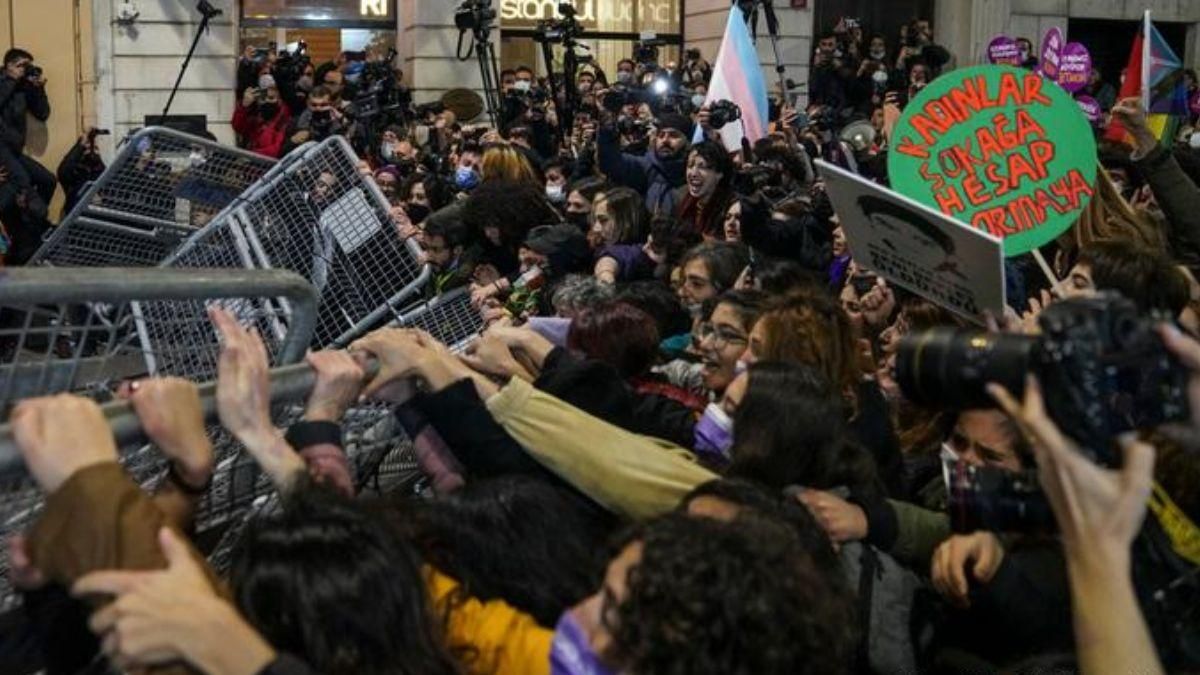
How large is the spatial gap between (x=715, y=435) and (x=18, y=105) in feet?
43.1

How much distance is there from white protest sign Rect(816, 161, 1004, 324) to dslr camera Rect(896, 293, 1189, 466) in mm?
1212

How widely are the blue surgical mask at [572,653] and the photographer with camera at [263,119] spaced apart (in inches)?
489

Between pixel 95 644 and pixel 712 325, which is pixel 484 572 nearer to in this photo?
pixel 95 644

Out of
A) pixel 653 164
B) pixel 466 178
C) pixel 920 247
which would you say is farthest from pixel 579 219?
pixel 920 247

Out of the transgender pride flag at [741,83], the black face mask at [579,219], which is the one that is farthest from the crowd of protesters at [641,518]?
the transgender pride flag at [741,83]

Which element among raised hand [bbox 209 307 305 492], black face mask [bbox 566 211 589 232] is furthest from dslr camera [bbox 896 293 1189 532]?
black face mask [bbox 566 211 589 232]

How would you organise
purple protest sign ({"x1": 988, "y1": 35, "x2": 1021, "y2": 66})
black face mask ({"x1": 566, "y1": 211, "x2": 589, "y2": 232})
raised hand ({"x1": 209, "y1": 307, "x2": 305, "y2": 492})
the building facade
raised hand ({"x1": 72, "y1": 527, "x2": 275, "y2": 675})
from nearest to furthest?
raised hand ({"x1": 72, "y1": 527, "x2": 275, "y2": 675}) → raised hand ({"x1": 209, "y1": 307, "x2": 305, "y2": 492}) → black face mask ({"x1": 566, "y1": 211, "x2": 589, "y2": 232}) → purple protest sign ({"x1": 988, "y1": 35, "x2": 1021, "y2": 66}) → the building facade

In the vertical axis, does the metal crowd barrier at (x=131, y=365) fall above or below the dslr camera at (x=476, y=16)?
below

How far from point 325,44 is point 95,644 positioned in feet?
53.9

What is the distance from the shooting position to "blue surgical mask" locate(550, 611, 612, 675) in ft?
6.39

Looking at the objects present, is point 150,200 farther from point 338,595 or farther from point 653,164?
point 338,595

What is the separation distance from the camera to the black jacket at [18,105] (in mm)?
14320

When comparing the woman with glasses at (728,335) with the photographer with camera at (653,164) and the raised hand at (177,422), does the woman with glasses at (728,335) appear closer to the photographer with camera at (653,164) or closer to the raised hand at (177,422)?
the raised hand at (177,422)

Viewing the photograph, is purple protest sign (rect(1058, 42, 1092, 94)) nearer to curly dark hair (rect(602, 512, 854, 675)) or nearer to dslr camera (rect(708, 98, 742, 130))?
dslr camera (rect(708, 98, 742, 130))
